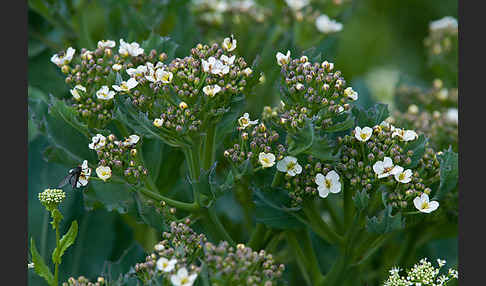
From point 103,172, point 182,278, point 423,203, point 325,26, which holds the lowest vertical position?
point 182,278

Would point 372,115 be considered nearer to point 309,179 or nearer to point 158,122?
point 309,179

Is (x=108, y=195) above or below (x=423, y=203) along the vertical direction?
above

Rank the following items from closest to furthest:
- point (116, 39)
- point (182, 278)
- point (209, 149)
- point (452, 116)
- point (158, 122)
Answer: point (182, 278), point (158, 122), point (209, 149), point (452, 116), point (116, 39)

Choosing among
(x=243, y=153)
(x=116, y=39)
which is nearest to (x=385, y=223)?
(x=243, y=153)

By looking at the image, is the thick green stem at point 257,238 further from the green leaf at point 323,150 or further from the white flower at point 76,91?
the white flower at point 76,91

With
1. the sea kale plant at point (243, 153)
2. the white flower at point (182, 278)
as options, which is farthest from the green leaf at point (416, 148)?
the white flower at point (182, 278)

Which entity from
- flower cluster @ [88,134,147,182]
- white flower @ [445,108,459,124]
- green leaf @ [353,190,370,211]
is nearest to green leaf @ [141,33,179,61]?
flower cluster @ [88,134,147,182]

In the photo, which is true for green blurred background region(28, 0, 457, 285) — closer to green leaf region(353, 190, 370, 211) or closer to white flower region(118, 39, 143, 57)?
white flower region(118, 39, 143, 57)
